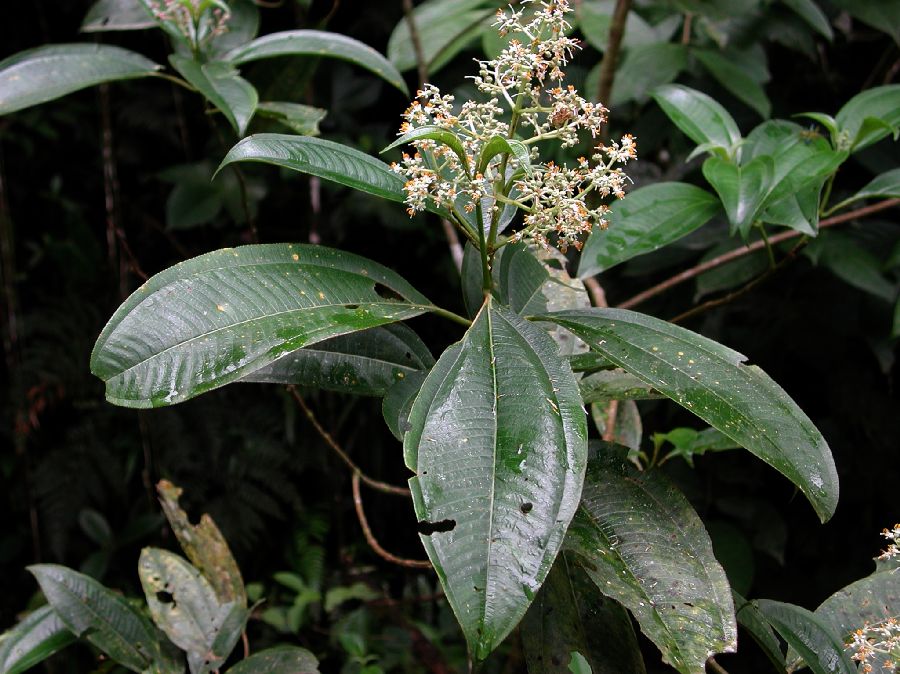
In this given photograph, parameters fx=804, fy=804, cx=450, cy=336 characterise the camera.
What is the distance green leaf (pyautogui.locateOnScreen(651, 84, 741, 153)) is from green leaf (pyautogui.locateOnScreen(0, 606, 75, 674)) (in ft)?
3.57

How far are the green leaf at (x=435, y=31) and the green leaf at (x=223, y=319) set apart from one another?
1010 mm

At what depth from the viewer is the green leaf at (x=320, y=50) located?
1.19 meters

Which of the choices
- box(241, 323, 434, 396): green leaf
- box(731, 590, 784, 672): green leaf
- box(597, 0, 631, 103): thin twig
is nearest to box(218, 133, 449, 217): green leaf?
box(241, 323, 434, 396): green leaf

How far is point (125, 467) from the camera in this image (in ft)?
8.14

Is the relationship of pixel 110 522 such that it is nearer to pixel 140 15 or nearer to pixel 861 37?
pixel 140 15

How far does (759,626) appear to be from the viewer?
777mm

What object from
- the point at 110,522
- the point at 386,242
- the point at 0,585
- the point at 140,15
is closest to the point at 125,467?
the point at 110,522

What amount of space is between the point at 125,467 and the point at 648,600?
2158 mm

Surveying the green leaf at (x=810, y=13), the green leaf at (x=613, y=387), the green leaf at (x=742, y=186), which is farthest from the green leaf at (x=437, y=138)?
the green leaf at (x=810, y=13)

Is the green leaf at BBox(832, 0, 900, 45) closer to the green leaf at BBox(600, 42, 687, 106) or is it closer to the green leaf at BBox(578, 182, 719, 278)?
the green leaf at BBox(600, 42, 687, 106)

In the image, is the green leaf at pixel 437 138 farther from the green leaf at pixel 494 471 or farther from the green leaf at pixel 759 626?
the green leaf at pixel 759 626

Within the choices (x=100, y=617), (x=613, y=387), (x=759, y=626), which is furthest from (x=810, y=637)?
(x=100, y=617)

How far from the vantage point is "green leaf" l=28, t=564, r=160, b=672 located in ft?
3.39

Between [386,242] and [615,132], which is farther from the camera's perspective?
[386,242]
